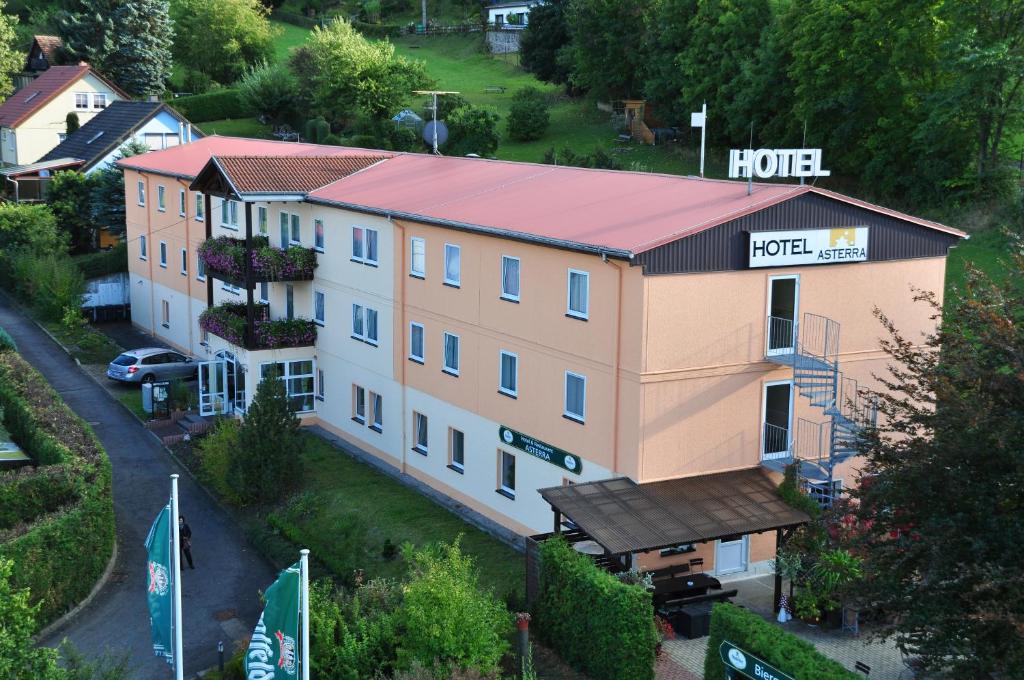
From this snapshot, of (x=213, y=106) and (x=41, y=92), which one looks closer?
(x=41, y=92)

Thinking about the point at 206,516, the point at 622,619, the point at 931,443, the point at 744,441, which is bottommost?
the point at 206,516

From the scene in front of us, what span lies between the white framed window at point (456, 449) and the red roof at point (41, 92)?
58862mm

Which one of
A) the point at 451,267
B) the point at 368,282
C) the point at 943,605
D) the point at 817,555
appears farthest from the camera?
the point at 368,282

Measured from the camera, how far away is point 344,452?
38438mm

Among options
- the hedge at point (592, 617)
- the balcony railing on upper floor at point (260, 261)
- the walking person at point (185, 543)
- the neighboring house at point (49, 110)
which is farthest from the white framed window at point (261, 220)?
the neighboring house at point (49, 110)

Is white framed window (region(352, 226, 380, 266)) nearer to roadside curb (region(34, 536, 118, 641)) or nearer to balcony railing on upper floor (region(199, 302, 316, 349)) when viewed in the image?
balcony railing on upper floor (region(199, 302, 316, 349))

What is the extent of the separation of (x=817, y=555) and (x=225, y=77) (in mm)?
93099

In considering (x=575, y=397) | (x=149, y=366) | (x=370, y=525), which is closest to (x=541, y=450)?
(x=575, y=397)

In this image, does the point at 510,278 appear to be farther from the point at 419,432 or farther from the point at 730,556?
the point at 730,556

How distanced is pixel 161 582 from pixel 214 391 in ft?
79.9

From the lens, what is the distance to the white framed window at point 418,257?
34188 millimetres

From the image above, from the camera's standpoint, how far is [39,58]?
98000mm

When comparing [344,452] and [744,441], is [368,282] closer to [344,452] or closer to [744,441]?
[344,452]

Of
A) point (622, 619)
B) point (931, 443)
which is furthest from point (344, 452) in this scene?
point (931, 443)
